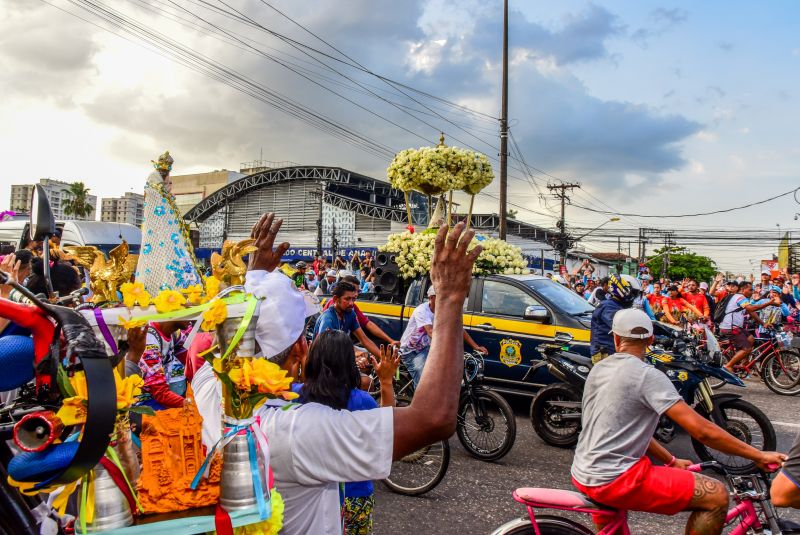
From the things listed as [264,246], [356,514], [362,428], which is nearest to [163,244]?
[264,246]

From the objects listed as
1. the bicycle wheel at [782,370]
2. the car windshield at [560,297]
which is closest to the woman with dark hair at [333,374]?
the car windshield at [560,297]

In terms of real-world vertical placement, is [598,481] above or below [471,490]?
above

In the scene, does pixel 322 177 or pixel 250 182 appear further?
pixel 250 182

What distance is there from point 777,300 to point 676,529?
887 cm

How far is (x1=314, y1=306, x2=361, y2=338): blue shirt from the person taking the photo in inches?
249

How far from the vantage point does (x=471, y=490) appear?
5402 millimetres

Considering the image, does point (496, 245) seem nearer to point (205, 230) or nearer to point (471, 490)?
point (471, 490)

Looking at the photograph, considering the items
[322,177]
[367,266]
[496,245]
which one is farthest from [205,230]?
[496,245]

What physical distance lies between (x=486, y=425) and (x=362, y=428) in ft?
14.8

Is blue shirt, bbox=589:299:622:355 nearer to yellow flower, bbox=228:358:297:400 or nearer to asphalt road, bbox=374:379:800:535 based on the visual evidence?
asphalt road, bbox=374:379:800:535

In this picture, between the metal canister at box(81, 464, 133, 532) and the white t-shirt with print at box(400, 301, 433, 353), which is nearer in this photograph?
the metal canister at box(81, 464, 133, 532)

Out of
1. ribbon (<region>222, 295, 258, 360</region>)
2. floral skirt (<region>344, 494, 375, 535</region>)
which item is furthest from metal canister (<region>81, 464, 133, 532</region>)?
floral skirt (<region>344, 494, 375, 535</region>)

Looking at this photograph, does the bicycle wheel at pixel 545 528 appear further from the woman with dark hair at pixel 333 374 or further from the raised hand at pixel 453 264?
the raised hand at pixel 453 264

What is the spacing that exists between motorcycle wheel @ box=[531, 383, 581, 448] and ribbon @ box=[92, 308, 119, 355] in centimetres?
550
